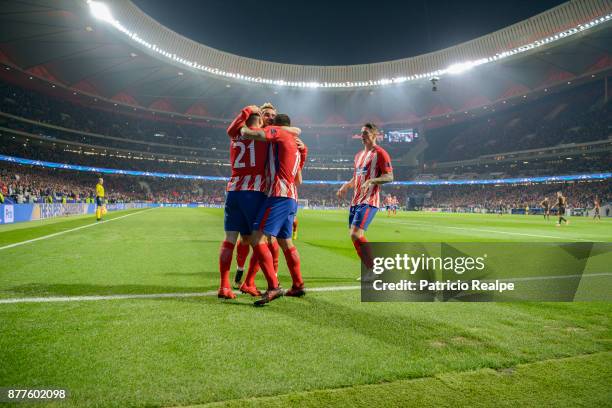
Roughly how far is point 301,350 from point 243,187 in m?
2.21

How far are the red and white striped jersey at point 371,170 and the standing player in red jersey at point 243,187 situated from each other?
199cm

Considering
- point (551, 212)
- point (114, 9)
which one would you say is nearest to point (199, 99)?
point (114, 9)

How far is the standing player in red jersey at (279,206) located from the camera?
4250mm

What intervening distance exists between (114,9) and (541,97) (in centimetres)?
6072

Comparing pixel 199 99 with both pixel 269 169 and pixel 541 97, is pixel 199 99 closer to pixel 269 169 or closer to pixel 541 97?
pixel 541 97

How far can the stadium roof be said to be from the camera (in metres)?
39.4

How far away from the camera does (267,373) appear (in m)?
2.36

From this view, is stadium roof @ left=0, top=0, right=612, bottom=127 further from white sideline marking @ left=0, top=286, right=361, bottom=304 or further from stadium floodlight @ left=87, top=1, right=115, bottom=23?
white sideline marking @ left=0, top=286, right=361, bottom=304

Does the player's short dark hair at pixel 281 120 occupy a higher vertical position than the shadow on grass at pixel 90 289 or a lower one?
higher

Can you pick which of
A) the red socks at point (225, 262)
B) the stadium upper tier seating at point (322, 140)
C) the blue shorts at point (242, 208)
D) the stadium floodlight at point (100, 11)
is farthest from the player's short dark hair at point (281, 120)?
the stadium upper tier seating at point (322, 140)

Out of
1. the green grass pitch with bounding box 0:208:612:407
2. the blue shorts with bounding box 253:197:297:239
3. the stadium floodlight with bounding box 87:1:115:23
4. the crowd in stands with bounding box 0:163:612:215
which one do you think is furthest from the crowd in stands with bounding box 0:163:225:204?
the blue shorts with bounding box 253:197:297:239

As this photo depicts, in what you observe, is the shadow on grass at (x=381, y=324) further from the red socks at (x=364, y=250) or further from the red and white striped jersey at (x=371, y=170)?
the red and white striped jersey at (x=371, y=170)

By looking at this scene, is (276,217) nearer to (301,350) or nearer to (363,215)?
(301,350)

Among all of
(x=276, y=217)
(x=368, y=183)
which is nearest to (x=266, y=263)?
(x=276, y=217)
